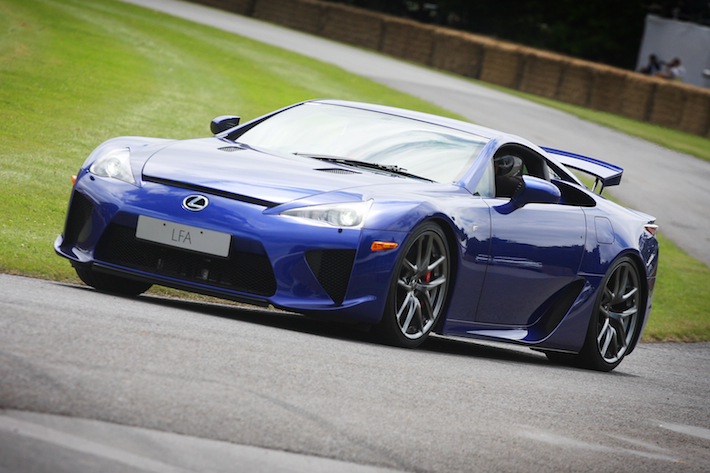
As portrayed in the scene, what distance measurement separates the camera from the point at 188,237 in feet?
17.3

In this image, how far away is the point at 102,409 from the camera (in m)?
3.40

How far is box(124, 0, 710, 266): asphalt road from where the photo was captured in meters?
18.7

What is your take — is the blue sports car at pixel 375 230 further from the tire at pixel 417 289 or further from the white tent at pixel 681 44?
the white tent at pixel 681 44

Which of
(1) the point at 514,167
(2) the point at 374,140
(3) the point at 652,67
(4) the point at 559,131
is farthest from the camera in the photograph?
(3) the point at 652,67

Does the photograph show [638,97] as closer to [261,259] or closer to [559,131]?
[559,131]

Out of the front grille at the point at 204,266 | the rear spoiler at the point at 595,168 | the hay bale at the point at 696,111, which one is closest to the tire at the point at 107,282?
the front grille at the point at 204,266

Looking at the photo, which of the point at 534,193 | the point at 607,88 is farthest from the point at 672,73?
the point at 534,193

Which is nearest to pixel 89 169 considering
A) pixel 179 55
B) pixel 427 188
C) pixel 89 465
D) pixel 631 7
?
pixel 427 188

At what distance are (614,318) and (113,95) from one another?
10.9m

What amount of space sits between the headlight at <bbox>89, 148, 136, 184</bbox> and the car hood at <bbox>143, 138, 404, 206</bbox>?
0.35 ft

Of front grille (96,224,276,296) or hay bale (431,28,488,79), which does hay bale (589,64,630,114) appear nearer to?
hay bale (431,28,488,79)

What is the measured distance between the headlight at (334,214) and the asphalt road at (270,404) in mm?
634

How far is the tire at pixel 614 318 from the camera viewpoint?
7266mm

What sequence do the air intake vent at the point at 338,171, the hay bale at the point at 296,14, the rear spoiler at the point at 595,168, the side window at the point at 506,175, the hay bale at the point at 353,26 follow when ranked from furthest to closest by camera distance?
the hay bale at the point at 296,14
the hay bale at the point at 353,26
the rear spoiler at the point at 595,168
the side window at the point at 506,175
the air intake vent at the point at 338,171
